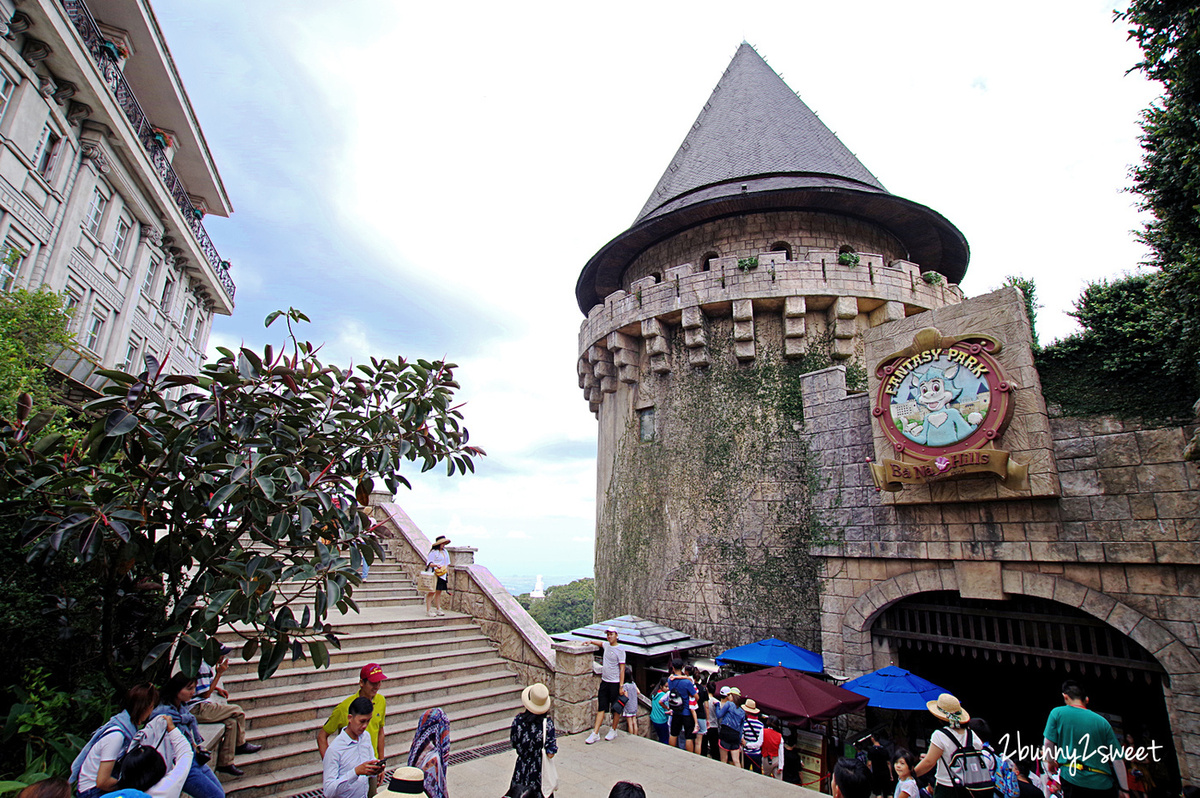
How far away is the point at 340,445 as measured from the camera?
226 inches

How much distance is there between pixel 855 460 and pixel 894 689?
3976 millimetres

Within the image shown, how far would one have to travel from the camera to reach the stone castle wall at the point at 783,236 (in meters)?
14.8

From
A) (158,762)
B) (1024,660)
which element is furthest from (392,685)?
(1024,660)

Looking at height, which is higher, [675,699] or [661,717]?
[675,699]

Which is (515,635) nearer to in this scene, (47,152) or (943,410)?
(943,410)

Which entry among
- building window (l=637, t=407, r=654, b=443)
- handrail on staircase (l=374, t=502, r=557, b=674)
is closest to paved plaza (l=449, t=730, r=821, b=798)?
handrail on staircase (l=374, t=502, r=557, b=674)

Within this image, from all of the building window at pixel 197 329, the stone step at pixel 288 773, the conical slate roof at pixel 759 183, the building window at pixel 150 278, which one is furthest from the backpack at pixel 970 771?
the building window at pixel 197 329

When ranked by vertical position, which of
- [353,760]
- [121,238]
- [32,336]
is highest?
[121,238]

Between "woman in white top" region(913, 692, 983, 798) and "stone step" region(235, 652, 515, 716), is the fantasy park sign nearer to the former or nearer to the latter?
"woman in white top" region(913, 692, 983, 798)

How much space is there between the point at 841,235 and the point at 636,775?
13.6 m

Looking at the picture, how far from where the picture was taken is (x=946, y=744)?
5.46 meters

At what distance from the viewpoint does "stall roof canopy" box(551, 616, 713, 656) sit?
37.8 feet

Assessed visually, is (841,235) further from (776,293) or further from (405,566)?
(405,566)

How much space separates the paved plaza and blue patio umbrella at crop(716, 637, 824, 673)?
3567mm
